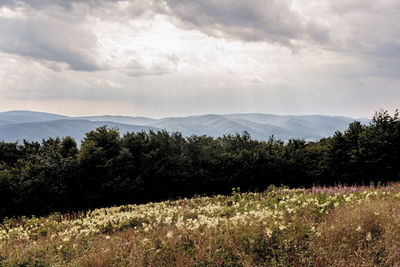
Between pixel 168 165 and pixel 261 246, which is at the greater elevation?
pixel 261 246

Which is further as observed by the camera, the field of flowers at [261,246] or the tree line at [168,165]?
the tree line at [168,165]

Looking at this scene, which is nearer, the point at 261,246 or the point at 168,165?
the point at 261,246

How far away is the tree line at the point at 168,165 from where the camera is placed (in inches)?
745

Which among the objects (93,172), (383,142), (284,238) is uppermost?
(383,142)

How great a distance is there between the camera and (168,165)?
23.0 meters

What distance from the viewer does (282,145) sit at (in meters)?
26.8

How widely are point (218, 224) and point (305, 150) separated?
22.9 metres

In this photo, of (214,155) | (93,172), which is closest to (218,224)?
(93,172)

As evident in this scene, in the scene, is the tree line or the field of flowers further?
the tree line

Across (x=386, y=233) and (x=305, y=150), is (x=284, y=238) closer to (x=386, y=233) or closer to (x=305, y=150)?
(x=386, y=233)

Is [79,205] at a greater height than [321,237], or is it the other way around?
Result: [321,237]

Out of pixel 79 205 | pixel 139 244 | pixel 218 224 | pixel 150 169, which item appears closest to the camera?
pixel 139 244

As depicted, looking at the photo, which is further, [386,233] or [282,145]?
[282,145]

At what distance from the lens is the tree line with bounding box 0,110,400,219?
18922 mm
